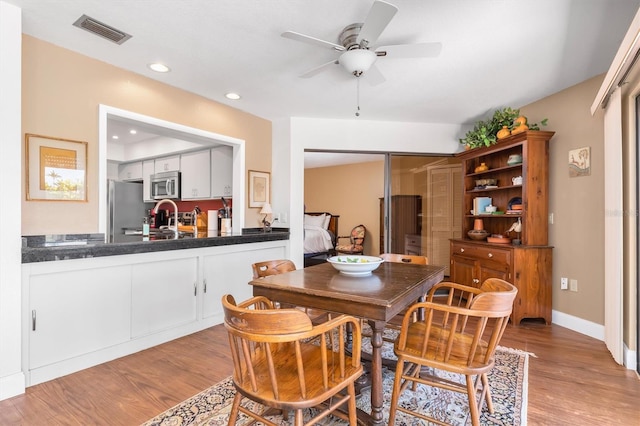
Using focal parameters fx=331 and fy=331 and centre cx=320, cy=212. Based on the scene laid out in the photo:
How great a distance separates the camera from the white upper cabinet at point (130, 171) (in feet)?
19.1

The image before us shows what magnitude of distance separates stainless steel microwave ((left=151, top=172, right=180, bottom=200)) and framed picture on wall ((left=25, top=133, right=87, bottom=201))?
250cm

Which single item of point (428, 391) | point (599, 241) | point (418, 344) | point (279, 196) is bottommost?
point (428, 391)

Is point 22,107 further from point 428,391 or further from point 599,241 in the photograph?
point 599,241

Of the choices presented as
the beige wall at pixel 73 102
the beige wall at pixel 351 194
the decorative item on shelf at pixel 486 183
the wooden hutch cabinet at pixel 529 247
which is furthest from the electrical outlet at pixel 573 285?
the beige wall at pixel 73 102

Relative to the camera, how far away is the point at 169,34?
234 cm

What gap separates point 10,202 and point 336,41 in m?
2.40

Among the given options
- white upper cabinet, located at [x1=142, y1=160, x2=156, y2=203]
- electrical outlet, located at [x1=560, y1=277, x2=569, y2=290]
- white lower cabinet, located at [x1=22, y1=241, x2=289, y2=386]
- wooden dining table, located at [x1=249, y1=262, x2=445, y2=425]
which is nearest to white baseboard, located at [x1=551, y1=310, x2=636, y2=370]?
electrical outlet, located at [x1=560, y1=277, x2=569, y2=290]

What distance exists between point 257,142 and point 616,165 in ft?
11.7

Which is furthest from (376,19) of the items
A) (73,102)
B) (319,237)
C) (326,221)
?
(326,221)

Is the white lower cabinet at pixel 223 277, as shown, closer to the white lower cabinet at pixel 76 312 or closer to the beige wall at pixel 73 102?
the white lower cabinet at pixel 76 312

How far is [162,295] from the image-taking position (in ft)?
9.63

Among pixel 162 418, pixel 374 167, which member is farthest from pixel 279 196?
pixel 162 418

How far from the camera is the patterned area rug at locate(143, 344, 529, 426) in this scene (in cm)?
182

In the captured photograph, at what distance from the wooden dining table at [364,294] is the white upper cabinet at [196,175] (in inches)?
121
